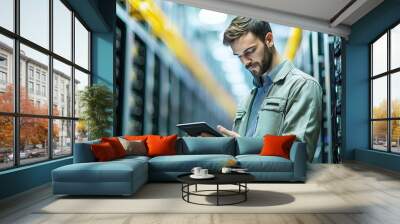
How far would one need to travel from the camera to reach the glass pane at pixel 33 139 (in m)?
5.28

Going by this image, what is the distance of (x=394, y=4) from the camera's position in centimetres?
776

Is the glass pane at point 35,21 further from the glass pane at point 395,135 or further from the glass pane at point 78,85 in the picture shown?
the glass pane at point 395,135

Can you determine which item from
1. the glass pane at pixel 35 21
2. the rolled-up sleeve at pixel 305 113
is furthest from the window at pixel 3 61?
the rolled-up sleeve at pixel 305 113

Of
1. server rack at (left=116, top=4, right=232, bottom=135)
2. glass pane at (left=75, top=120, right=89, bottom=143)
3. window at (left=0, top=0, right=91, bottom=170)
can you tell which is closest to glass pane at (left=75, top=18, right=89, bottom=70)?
window at (left=0, top=0, right=91, bottom=170)

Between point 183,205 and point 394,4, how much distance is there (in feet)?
20.9

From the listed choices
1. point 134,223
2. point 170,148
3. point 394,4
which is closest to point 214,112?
point 170,148

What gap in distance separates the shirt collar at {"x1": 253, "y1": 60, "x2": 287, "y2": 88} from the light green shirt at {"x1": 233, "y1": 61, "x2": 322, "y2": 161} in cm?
2

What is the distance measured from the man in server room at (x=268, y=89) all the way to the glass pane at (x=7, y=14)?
4.83 meters

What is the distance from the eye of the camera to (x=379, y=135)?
870 cm

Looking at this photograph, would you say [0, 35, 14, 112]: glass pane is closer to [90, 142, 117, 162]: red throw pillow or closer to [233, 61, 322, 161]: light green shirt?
[90, 142, 117, 162]: red throw pillow

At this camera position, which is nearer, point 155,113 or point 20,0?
point 20,0

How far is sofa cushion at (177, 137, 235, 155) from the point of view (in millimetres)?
6715

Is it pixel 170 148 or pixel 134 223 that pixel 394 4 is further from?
pixel 134 223

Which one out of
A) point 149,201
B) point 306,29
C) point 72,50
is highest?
point 306,29
